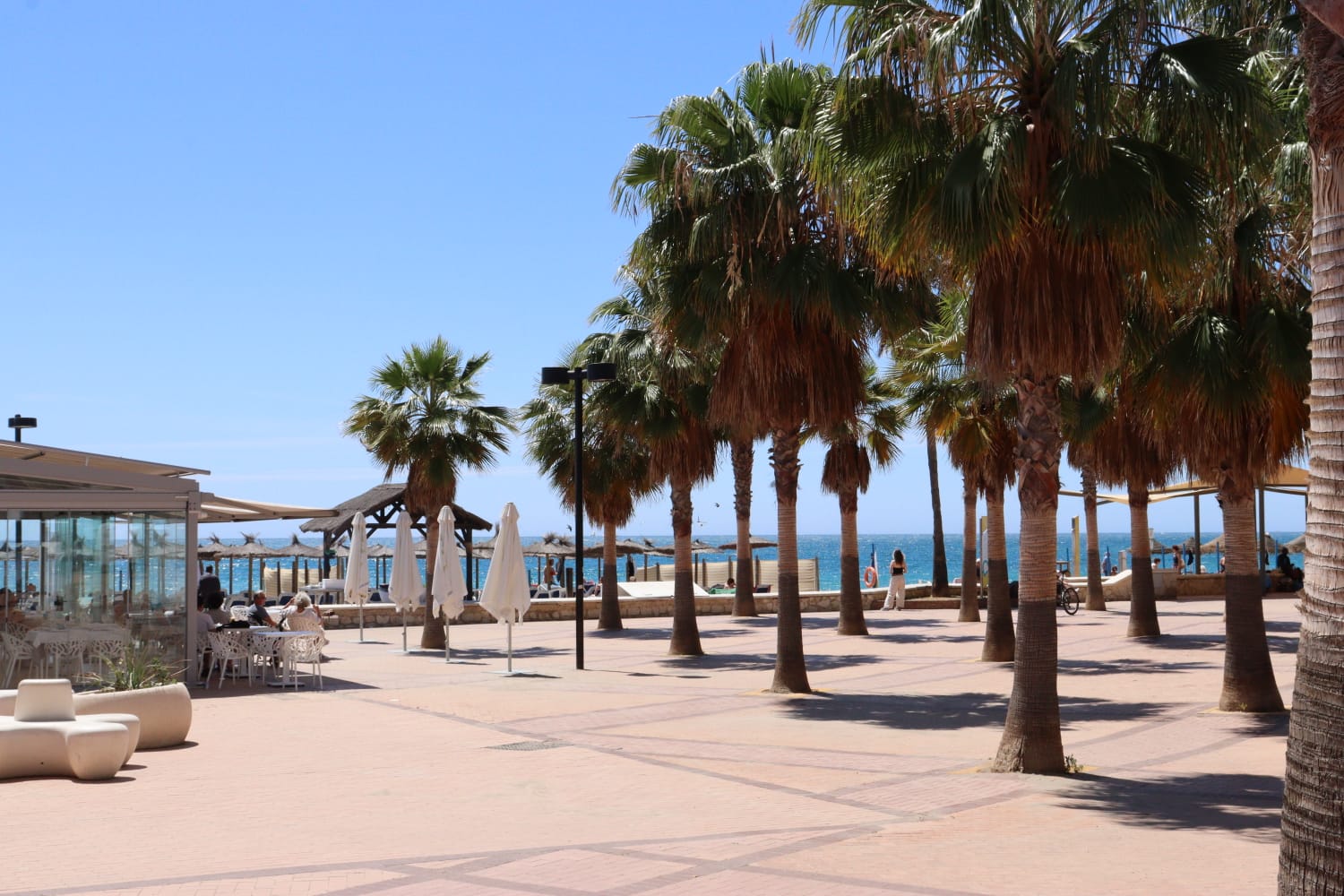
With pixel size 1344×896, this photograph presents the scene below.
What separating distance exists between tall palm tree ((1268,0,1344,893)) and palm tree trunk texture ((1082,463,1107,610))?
2782 cm

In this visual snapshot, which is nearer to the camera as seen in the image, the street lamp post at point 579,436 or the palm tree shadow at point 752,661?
the street lamp post at point 579,436

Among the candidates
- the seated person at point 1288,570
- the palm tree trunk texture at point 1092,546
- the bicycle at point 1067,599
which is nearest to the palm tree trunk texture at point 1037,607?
the palm tree trunk texture at point 1092,546

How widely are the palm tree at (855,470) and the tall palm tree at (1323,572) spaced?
23.2m

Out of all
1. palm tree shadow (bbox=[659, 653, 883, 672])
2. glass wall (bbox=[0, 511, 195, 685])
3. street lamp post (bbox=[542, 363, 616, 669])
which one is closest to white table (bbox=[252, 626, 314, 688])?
glass wall (bbox=[0, 511, 195, 685])

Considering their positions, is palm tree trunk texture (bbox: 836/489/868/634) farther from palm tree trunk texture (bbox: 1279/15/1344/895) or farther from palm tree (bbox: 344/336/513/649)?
palm tree trunk texture (bbox: 1279/15/1344/895)

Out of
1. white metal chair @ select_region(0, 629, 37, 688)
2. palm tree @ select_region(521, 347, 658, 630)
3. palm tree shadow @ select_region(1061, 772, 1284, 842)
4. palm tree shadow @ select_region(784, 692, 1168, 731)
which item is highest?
palm tree @ select_region(521, 347, 658, 630)

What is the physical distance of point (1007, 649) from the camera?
21562 millimetres

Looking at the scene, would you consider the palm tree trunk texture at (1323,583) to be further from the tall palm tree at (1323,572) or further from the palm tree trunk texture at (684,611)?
the palm tree trunk texture at (684,611)

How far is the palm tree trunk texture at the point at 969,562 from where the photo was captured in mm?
26984

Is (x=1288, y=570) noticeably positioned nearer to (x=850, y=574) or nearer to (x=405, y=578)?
(x=850, y=574)

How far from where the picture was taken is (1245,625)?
49.8 feet

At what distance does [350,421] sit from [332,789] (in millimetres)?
16334

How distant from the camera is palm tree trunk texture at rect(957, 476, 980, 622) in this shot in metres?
27.0

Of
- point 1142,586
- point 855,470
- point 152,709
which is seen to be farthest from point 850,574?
point 152,709
